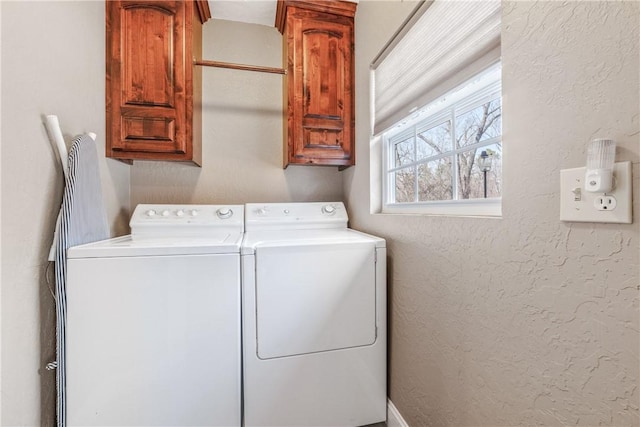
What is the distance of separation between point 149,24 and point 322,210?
1.58 metres

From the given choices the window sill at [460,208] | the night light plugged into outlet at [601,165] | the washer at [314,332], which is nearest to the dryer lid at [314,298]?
the washer at [314,332]

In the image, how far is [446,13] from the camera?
1026 mm

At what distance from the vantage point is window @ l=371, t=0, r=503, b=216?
94 cm

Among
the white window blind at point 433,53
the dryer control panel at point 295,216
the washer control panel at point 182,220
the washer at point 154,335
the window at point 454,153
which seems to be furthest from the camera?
the dryer control panel at point 295,216

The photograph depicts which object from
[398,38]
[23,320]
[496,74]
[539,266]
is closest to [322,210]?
[398,38]

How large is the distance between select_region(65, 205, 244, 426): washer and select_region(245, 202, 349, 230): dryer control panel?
63 cm

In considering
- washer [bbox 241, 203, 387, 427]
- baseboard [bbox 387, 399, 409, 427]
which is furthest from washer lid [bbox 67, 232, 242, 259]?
baseboard [bbox 387, 399, 409, 427]

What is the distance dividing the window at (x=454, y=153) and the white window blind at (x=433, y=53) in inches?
2.0

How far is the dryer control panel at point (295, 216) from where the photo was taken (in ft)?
6.22

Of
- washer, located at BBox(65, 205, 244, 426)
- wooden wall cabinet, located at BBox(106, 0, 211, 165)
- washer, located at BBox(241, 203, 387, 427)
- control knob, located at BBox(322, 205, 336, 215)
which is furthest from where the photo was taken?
control knob, located at BBox(322, 205, 336, 215)

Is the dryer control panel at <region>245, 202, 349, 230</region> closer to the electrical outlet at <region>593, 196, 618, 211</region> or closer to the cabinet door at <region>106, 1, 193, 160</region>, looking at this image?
the cabinet door at <region>106, 1, 193, 160</region>

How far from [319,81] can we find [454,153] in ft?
3.63

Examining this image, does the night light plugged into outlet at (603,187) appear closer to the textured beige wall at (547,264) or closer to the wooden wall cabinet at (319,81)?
the textured beige wall at (547,264)

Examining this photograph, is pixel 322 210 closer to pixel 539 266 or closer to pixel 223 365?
pixel 223 365
